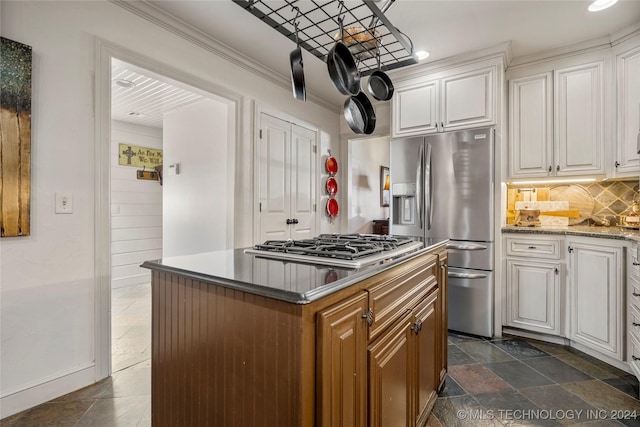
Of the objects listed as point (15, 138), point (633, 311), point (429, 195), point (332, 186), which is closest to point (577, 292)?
point (633, 311)

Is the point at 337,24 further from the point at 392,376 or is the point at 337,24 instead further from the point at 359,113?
the point at 392,376

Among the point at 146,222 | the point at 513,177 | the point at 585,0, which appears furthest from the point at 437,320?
the point at 146,222

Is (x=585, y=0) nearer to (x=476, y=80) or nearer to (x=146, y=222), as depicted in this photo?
(x=476, y=80)

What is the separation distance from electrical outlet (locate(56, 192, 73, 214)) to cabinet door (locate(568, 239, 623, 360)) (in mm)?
3493

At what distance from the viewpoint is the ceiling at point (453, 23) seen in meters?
2.21

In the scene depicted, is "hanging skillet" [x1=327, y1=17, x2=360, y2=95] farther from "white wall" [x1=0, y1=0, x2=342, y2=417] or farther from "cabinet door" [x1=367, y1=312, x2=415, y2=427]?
"white wall" [x1=0, y1=0, x2=342, y2=417]

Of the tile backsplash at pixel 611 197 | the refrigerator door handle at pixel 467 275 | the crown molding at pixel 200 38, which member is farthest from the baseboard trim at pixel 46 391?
the tile backsplash at pixel 611 197

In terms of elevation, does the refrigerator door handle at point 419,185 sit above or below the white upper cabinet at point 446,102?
below

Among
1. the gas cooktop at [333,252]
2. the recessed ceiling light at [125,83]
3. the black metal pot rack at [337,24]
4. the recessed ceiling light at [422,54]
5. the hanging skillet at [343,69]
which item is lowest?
the gas cooktop at [333,252]

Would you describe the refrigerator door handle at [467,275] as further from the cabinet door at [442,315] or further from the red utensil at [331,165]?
the red utensil at [331,165]

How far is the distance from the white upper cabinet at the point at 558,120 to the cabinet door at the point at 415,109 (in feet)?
2.27

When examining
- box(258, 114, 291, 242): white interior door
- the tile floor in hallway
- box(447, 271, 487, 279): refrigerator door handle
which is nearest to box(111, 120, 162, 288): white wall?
the tile floor in hallway

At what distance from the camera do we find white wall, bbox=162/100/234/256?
322 cm

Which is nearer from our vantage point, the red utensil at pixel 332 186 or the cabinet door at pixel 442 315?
the cabinet door at pixel 442 315
